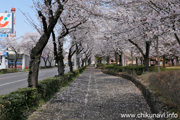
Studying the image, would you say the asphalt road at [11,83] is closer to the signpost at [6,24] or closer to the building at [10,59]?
the building at [10,59]

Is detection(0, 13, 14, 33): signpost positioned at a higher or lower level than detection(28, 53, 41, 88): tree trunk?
higher

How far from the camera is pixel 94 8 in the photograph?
10891 millimetres

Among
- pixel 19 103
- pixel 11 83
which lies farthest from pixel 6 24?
pixel 19 103

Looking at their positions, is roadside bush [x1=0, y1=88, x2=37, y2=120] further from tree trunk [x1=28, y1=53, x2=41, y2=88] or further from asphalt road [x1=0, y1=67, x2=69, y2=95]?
asphalt road [x1=0, y1=67, x2=69, y2=95]

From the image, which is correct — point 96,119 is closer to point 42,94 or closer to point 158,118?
point 158,118

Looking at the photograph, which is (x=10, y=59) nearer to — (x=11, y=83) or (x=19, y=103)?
(x=11, y=83)

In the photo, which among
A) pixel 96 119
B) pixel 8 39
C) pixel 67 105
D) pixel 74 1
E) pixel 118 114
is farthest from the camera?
pixel 8 39

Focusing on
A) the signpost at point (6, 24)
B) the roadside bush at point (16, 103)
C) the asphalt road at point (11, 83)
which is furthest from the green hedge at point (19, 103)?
the signpost at point (6, 24)

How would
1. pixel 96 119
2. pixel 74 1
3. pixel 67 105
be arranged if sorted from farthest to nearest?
pixel 74 1, pixel 67 105, pixel 96 119

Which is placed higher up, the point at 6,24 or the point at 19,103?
the point at 6,24

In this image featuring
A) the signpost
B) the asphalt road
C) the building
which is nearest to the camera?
the asphalt road

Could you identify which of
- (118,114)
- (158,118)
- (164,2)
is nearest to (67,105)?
(118,114)

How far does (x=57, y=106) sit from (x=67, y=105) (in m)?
0.42

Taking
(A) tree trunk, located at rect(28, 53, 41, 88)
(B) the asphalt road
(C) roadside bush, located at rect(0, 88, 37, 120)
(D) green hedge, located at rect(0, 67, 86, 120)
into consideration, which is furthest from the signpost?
(C) roadside bush, located at rect(0, 88, 37, 120)
